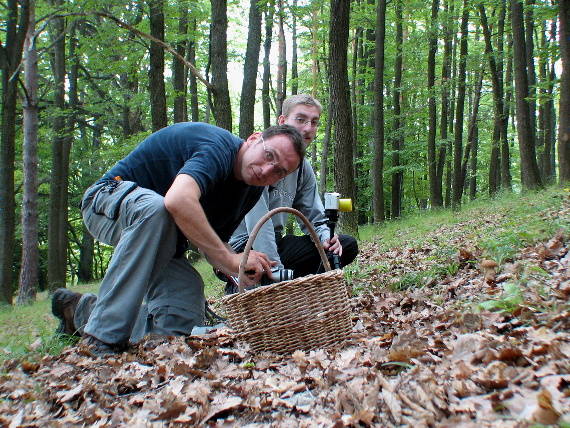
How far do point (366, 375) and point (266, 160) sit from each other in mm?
1485

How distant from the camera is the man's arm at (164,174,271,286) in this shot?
289cm

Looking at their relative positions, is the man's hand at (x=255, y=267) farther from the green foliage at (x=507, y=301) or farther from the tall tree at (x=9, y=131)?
the tall tree at (x=9, y=131)

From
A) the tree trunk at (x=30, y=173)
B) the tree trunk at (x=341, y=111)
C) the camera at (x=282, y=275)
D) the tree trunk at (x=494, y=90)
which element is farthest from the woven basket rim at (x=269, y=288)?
the tree trunk at (x=494, y=90)

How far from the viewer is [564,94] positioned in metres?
9.71

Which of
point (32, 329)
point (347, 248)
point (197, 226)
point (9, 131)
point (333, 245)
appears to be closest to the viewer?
point (197, 226)

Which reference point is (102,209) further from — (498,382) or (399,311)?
(498,382)

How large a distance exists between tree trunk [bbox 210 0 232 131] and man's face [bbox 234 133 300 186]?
5416mm

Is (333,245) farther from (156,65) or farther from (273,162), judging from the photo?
(156,65)

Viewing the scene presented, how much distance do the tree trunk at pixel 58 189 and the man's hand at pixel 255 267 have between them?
35.9 ft

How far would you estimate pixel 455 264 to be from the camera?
14.8 feet

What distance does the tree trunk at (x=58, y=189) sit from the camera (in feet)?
42.7

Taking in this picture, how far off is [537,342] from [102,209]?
2604mm

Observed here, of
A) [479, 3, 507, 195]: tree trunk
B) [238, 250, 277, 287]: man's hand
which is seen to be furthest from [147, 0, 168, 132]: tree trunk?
[479, 3, 507, 195]: tree trunk

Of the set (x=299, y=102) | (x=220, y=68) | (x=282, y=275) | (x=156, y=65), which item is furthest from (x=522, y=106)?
(x=282, y=275)
